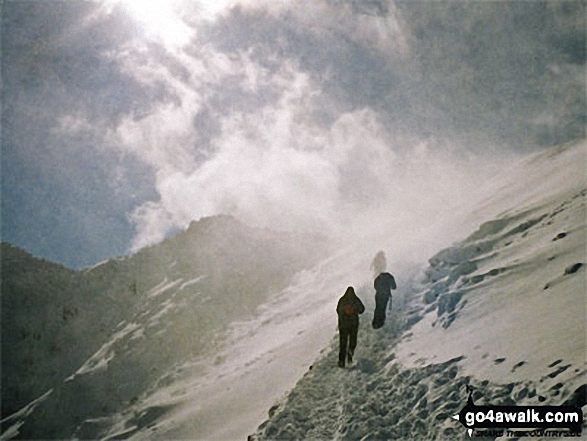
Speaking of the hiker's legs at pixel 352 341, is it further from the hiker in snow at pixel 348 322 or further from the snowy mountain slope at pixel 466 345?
the snowy mountain slope at pixel 466 345

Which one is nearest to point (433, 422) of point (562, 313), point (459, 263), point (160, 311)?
point (562, 313)

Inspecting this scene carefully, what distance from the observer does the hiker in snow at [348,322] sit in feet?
56.9

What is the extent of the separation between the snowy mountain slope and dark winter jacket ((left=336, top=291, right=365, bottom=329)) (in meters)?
1.31

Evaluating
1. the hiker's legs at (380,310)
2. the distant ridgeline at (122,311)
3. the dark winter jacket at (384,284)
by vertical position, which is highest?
the distant ridgeline at (122,311)

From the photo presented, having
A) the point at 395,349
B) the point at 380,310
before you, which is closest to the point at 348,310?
the point at 395,349

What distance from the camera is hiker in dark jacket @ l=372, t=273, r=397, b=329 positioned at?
19.6 metres

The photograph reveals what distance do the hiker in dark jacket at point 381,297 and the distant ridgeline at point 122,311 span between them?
86.5ft

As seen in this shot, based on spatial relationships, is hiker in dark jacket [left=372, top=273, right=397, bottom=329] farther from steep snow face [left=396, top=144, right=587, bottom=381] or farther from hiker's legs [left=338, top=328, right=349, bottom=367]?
hiker's legs [left=338, top=328, right=349, bottom=367]

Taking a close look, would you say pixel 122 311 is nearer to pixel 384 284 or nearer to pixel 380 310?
pixel 380 310

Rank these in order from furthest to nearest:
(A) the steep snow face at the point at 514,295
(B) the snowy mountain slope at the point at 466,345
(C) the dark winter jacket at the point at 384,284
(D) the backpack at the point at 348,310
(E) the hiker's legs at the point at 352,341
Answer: (C) the dark winter jacket at the point at 384,284 → (E) the hiker's legs at the point at 352,341 → (D) the backpack at the point at 348,310 → (A) the steep snow face at the point at 514,295 → (B) the snowy mountain slope at the point at 466,345

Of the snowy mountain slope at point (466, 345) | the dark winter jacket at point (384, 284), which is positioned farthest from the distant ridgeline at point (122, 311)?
the snowy mountain slope at point (466, 345)

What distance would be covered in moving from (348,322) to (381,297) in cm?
302

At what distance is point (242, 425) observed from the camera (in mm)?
21047

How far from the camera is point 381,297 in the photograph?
65.5 ft
